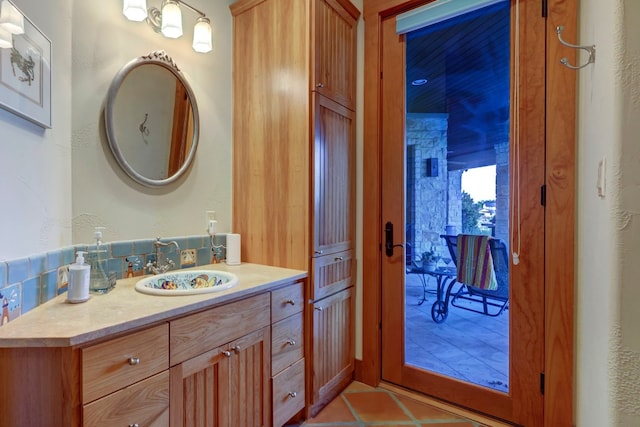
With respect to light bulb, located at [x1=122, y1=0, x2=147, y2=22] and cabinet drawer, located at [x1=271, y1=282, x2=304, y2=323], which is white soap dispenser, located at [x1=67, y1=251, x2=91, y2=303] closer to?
cabinet drawer, located at [x1=271, y1=282, x2=304, y2=323]

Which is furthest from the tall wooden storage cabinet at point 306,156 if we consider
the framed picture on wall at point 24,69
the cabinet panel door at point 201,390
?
the framed picture on wall at point 24,69

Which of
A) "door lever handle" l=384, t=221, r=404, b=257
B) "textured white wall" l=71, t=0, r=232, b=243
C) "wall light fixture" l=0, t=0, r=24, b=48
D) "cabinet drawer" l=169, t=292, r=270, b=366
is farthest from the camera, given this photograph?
"door lever handle" l=384, t=221, r=404, b=257

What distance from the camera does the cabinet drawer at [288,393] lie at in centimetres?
162

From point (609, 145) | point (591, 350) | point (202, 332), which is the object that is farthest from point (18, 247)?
point (591, 350)

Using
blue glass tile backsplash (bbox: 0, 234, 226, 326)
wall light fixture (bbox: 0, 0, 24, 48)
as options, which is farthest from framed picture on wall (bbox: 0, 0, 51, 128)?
blue glass tile backsplash (bbox: 0, 234, 226, 326)

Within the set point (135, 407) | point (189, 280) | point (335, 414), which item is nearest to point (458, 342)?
point (335, 414)

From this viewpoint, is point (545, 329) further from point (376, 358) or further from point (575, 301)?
point (376, 358)

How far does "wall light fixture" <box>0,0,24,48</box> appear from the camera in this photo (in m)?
1.01

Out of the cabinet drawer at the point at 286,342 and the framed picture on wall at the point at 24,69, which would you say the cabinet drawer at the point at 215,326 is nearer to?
the cabinet drawer at the point at 286,342

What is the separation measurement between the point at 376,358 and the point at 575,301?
3.97ft

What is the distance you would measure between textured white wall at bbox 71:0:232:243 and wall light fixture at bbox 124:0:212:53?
6 cm

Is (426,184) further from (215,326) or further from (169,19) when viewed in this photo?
(169,19)

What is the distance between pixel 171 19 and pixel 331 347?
2107 millimetres

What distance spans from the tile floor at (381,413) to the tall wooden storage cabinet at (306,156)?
0.08 meters
